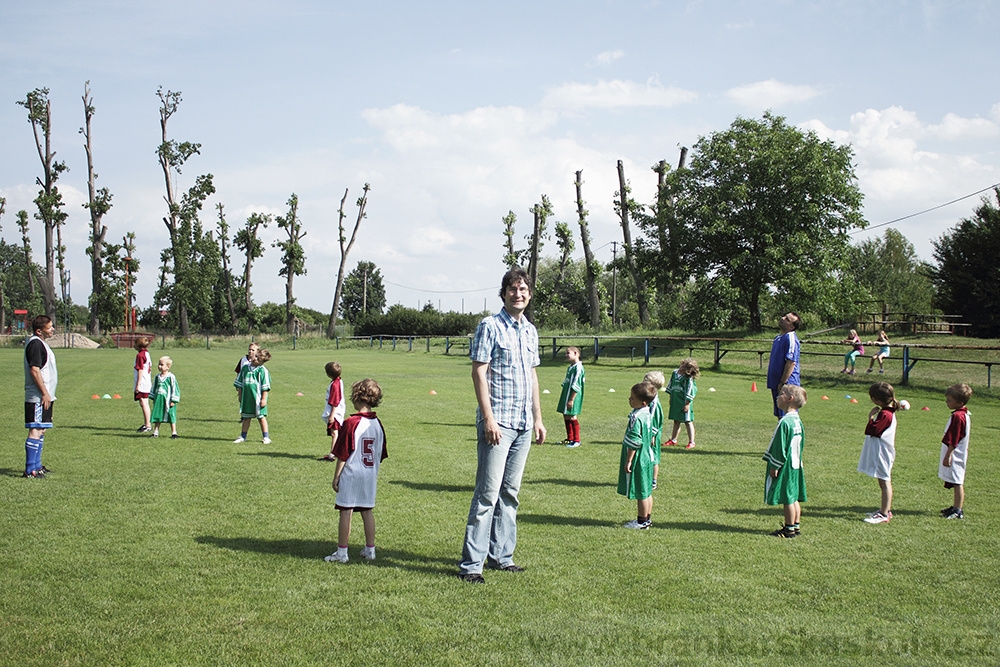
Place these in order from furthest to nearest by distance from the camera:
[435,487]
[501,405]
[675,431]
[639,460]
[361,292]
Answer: [361,292], [675,431], [435,487], [639,460], [501,405]

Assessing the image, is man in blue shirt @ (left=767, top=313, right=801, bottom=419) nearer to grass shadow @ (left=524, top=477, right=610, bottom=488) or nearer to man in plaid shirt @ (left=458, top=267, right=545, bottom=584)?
grass shadow @ (left=524, top=477, right=610, bottom=488)

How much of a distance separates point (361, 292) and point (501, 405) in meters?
110

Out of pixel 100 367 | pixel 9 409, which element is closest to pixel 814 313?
pixel 100 367

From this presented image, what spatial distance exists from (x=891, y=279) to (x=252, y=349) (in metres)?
58.4

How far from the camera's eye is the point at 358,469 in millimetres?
5945

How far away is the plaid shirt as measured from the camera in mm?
5430

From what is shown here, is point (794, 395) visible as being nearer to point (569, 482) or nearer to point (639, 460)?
point (639, 460)

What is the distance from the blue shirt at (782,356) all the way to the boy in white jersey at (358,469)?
19.7 feet

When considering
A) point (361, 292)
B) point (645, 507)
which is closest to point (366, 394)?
point (645, 507)

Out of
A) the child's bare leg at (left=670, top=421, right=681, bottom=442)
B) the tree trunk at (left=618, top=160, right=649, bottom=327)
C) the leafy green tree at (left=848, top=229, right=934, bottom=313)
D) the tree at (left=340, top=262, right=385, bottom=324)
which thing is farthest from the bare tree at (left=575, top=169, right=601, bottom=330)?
the tree at (left=340, top=262, right=385, bottom=324)

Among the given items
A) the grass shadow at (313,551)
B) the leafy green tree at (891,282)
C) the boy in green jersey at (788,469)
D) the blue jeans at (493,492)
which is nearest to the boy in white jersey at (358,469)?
the grass shadow at (313,551)

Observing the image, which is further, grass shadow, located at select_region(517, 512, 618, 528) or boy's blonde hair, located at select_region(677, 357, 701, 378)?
boy's blonde hair, located at select_region(677, 357, 701, 378)

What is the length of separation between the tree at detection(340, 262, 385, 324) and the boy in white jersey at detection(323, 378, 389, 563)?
4131 inches

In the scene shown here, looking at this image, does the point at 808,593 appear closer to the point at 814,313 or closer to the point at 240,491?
the point at 240,491
